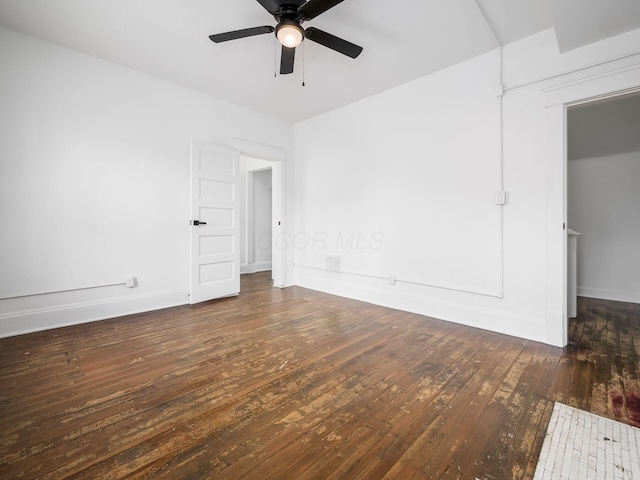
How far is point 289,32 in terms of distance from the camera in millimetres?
2139

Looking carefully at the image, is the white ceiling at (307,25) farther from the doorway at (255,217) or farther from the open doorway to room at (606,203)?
the doorway at (255,217)

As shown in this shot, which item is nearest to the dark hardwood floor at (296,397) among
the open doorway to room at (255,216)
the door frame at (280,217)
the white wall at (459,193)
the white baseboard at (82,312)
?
the white baseboard at (82,312)

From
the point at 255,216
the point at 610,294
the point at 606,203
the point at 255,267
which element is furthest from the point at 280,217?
the point at 610,294

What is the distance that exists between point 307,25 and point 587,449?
356 centimetres

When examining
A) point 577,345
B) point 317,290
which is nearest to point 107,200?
point 317,290

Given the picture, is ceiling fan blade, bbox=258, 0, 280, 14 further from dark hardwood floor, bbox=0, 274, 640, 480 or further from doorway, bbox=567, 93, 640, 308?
doorway, bbox=567, 93, 640, 308

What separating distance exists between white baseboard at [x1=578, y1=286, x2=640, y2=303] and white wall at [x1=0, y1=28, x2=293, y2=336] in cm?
596

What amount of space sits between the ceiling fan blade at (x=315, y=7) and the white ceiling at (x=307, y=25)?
377mm

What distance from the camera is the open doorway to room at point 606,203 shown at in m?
3.84

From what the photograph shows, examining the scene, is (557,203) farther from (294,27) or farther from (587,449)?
(294,27)

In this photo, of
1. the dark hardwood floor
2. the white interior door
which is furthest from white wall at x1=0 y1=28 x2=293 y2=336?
the dark hardwood floor

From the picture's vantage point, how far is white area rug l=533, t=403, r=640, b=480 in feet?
3.97

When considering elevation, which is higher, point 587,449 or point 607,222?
point 607,222

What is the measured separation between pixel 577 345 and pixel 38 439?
155 inches
